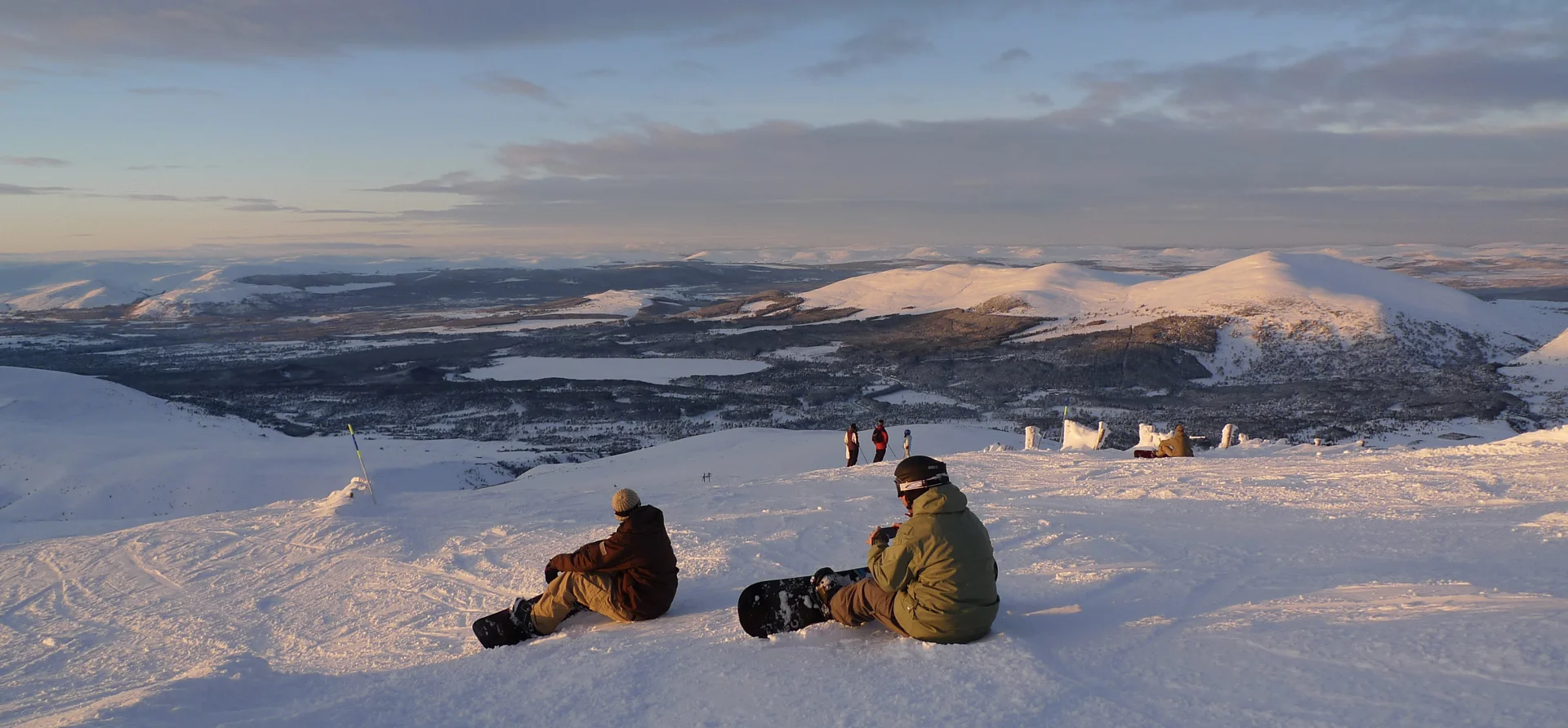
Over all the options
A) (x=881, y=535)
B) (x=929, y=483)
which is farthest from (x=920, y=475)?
(x=881, y=535)

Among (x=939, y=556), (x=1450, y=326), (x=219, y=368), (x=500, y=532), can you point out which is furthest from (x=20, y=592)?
(x=1450, y=326)

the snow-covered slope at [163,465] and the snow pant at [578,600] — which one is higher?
the snow pant at [578,600]

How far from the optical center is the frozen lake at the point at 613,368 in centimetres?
4688

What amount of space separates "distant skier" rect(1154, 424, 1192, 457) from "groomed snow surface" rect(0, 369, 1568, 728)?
1.90 meters

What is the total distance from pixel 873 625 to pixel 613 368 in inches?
1804

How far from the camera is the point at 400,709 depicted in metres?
4.84

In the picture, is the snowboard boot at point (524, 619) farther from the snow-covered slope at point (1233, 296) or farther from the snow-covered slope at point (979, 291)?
the snow-covered slope at point (979, 291)

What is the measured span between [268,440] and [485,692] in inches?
954

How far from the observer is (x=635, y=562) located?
5.96 m

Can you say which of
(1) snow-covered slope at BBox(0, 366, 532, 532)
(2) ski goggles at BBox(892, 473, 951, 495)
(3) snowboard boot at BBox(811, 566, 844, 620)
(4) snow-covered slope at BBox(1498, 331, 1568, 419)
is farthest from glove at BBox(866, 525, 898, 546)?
(4) snow-covered slope at BBox(1498, 331, 1568, 419)

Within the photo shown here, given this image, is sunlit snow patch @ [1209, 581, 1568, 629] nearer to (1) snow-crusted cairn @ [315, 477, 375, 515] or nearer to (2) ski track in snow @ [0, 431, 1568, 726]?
(2) ski track in snow @ [0, 431, 1568, 726]

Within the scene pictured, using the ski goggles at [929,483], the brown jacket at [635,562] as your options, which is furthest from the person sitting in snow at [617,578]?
the ski goggles at [929,483]

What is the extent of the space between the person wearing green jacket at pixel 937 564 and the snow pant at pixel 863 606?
0.36ft

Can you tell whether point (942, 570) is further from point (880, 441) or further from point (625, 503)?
point (880, 441)
